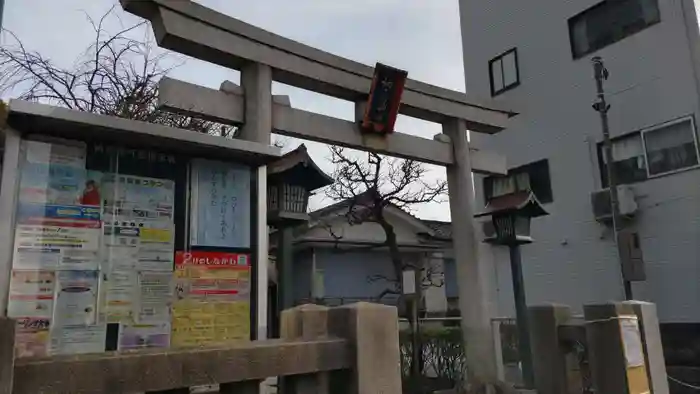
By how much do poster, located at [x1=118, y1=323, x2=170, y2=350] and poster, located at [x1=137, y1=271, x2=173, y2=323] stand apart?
0.05m

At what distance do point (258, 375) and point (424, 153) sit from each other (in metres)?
5.29

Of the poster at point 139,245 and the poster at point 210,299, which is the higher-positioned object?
the poster at point 139,245

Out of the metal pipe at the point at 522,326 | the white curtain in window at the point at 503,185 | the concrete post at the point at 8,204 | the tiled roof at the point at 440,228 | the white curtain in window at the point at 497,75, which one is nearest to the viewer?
the concrete post at the point at 8,204

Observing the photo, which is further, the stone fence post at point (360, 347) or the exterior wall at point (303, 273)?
the exterior wall at point (303, 273)

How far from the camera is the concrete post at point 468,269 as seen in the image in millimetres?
6797

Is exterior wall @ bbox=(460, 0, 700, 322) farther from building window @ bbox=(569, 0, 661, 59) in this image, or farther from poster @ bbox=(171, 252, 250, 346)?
poster @ bbox=(171, 252, 250, 346)

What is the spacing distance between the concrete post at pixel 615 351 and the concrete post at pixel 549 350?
41cm

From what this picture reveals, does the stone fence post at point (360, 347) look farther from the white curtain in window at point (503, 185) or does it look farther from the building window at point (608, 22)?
the building window at point (608, 22)

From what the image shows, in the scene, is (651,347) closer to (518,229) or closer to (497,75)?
(518,229)

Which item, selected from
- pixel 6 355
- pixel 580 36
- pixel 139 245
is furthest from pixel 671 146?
pixel 6 355

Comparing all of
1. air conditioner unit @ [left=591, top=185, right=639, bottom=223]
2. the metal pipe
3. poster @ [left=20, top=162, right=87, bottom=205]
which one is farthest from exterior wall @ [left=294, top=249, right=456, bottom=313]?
poster @ [left=20, top=162, right=87, bottom=205]

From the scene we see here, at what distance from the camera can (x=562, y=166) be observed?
1133cm

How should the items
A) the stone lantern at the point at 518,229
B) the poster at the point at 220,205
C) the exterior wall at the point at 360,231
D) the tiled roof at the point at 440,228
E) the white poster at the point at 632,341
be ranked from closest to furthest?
the poster at the point at 220,205
the white poster at the point at 632,341
the stone lantern at the point at 518,229
the exterior wall at the point at 360,231
the tiled roof at the point at 440,228

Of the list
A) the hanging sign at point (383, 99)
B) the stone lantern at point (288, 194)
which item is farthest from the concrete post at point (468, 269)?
the stone lantern at point (288, 194)
